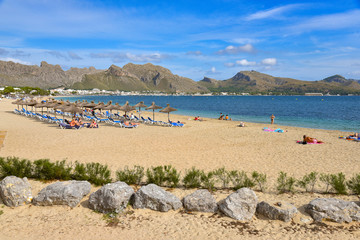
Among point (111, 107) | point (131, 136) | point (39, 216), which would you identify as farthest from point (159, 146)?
point (111, 107)

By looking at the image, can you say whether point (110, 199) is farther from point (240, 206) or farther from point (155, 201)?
point (240, 206)

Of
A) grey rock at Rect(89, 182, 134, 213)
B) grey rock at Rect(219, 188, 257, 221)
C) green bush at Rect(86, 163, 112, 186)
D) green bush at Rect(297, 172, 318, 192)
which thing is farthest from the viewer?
green bush at Rect(86, 163, 112, 186)

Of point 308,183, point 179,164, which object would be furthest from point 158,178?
point 308,183

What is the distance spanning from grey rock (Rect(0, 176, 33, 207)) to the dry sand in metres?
0.17

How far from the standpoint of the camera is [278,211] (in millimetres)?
4914

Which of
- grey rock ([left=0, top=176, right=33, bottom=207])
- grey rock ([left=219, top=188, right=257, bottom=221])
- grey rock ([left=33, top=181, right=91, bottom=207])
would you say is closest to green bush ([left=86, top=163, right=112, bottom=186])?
grey rock ([left=33, top=181, right=91, bottom=207])

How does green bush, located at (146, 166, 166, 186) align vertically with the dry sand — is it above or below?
above

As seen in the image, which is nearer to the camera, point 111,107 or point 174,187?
point 174,187

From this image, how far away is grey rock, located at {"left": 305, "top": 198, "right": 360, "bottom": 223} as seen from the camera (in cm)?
488

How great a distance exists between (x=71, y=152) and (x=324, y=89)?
638ft

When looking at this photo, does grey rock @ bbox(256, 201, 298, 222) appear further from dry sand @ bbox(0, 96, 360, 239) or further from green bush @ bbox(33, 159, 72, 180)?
green bush @ bbox(33, 159, 72, 180)

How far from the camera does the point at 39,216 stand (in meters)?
5.11

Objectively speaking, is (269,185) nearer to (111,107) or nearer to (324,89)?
(111,107)

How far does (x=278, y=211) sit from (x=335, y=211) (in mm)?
1178
